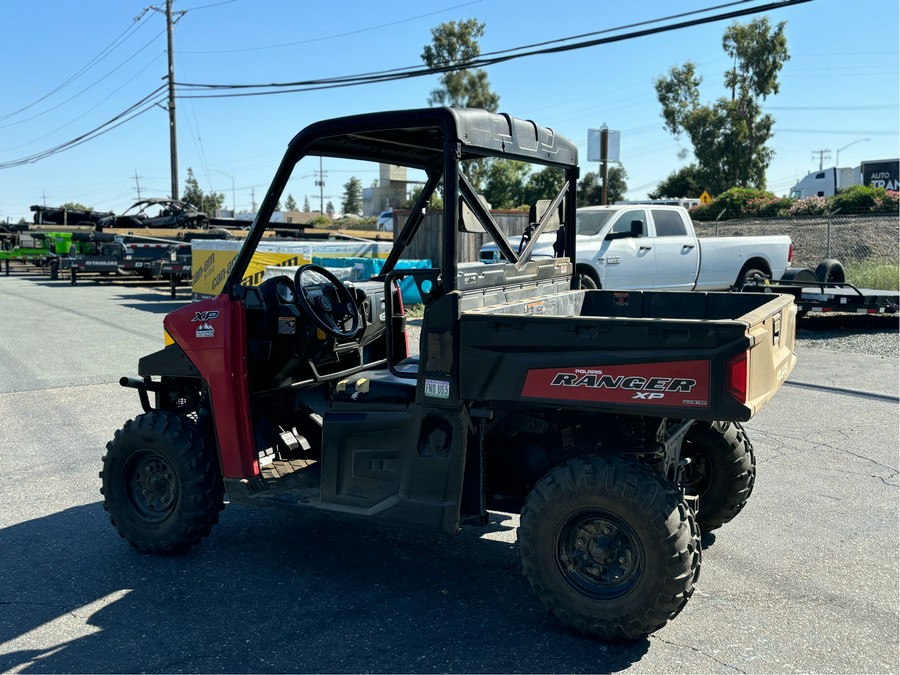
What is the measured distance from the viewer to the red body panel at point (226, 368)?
171 inches

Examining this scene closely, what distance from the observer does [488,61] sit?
14.9m

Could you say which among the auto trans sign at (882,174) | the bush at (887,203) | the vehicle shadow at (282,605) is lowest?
the vehicle shadow at (282,605)

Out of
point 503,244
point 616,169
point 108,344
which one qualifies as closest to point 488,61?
point 108,344

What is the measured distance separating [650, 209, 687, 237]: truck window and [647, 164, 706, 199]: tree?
30.1m

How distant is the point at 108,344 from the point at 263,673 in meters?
10.1

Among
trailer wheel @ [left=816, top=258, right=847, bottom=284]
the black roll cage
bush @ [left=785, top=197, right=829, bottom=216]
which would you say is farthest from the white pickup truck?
bush @ [left=785, top=197, right=829, bottom=216]

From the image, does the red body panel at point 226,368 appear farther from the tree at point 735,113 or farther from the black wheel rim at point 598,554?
the tree at point 735,113

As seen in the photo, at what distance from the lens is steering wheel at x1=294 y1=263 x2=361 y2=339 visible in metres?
4.50

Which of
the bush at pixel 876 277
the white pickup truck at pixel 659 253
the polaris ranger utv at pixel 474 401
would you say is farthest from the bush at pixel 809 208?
the polaris ranger utv at pixel 474 401

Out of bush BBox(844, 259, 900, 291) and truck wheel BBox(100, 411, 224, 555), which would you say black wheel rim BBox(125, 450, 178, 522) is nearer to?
truck wheel BBox(100, 411, 224, 555)

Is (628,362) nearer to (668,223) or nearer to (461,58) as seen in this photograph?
(668,223)

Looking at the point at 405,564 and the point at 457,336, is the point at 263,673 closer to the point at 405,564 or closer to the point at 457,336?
the point at 405,564

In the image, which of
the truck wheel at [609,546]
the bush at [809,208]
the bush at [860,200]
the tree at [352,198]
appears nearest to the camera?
the truck wheel at [609,546]

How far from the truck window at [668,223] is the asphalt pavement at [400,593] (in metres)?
8.30
